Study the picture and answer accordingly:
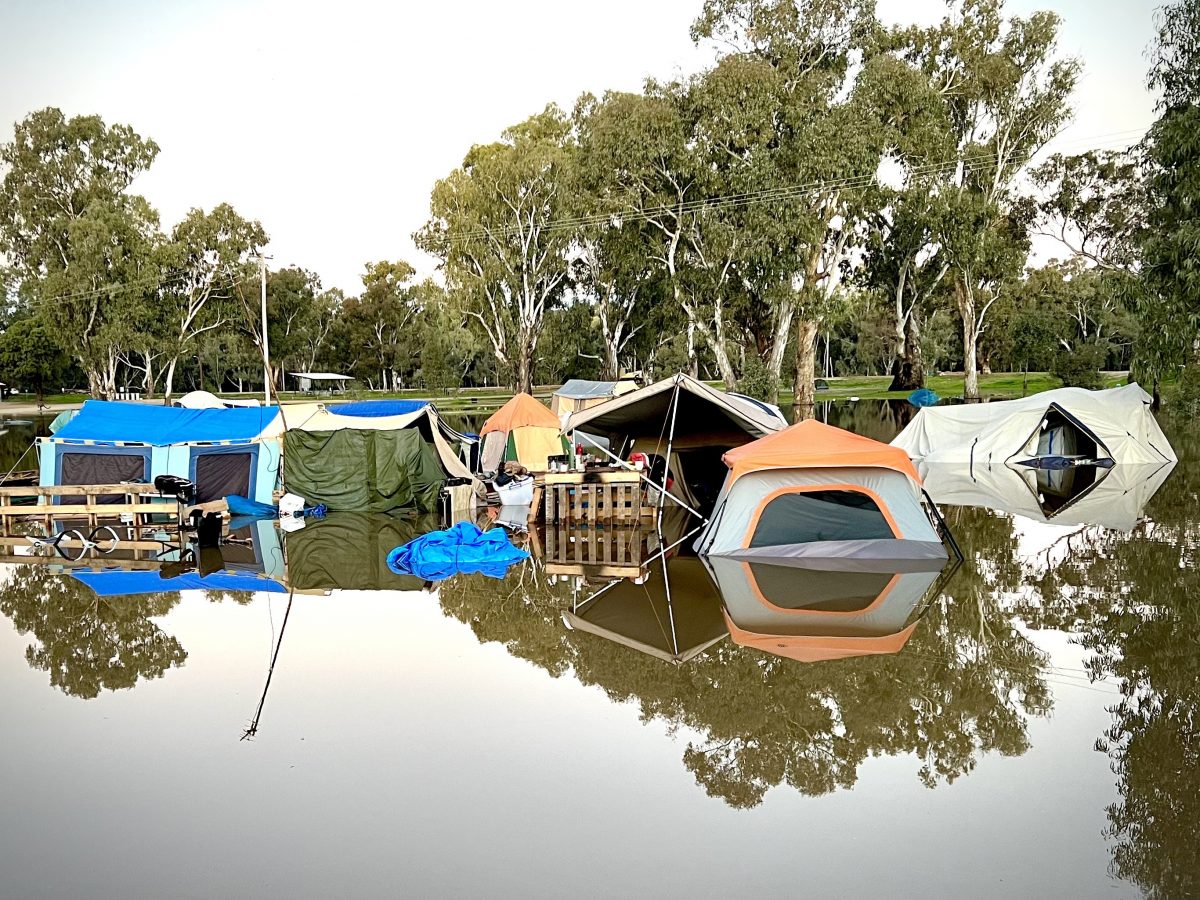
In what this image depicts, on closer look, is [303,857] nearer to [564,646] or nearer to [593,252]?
[564,646]

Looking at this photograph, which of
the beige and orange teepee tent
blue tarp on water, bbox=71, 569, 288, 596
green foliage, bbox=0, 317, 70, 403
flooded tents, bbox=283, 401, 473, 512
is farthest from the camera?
green foliage, bbox=0, 317, 70, 403

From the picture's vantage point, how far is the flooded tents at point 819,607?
8.06 m

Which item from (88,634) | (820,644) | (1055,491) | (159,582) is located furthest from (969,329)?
(88,634)

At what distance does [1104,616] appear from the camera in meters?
9.06

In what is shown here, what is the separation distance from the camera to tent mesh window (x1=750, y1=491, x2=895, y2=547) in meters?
11.8

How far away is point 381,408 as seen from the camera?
20359mm

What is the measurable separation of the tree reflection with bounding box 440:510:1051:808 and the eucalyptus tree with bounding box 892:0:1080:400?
111 ft

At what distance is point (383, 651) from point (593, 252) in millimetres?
41186

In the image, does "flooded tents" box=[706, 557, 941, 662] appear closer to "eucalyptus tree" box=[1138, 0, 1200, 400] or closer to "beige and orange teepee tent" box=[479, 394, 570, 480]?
"beige and orange teepee tent" box=[479, 394, 570, 480]

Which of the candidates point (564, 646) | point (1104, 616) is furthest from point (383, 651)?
point (1104, 616)

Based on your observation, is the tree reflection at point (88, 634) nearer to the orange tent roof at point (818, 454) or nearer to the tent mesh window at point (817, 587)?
the tent mesh window at point (817, 587)

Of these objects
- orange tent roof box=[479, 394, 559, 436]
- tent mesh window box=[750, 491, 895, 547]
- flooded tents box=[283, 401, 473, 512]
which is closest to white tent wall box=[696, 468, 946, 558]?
tent mesh window box=[750, 491, 895, 547]

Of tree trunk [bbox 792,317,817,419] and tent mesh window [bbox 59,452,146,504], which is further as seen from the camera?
tree trunk [bbox 792,317,817,419]

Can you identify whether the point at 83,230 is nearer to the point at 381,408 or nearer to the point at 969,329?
the point at 381,408
